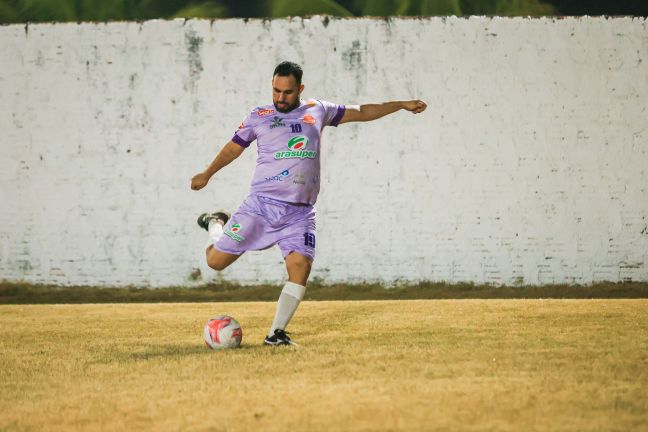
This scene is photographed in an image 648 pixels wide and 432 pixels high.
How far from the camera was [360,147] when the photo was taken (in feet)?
35.9

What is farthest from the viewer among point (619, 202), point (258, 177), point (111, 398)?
point (619, 202)

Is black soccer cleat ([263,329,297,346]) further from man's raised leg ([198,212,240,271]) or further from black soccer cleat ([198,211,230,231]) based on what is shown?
black soccer cleat ([198,211,230,231])

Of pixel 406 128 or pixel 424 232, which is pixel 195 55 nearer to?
pixel 406 128

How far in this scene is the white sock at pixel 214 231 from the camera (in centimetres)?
588

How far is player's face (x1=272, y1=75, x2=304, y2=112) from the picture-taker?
5.50 meters

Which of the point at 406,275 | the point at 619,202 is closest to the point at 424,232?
the point at 406,275

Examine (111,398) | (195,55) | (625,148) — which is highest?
(195,55)

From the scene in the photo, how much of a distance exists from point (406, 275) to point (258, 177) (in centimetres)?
536

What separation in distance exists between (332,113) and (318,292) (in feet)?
16.6

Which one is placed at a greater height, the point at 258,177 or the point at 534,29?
the point at 534,29

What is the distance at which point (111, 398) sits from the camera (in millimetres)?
3789

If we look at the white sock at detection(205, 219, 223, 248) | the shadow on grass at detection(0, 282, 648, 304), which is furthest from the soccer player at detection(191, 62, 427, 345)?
the shadow on grass at detection(0, 282, 648, 304)

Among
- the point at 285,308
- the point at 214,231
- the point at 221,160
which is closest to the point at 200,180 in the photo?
the point at 221,160

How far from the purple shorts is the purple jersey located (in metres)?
A: 0.07
